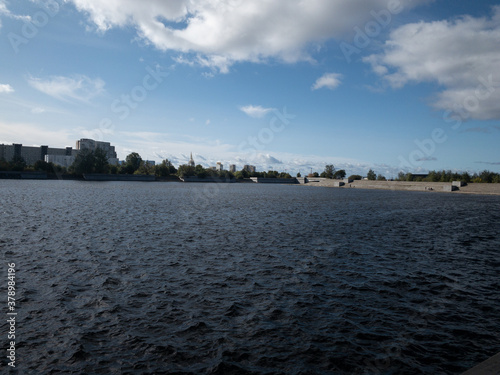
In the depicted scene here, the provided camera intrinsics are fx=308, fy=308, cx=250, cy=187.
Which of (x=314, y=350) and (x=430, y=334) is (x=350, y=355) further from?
(x=430, y=334)

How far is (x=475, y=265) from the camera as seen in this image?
20938mm

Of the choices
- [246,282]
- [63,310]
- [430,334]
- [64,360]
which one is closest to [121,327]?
→ [64,360]

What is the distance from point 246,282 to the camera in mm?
16156

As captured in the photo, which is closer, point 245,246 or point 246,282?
Result: point 246,282

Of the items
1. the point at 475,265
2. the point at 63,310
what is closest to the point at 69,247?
the point at 63,310

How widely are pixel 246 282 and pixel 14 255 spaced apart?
50.4 feet

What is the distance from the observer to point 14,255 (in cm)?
1977

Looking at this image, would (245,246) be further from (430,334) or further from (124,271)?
(430,334)

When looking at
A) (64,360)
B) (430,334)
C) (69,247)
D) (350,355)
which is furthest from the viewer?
(69,247)

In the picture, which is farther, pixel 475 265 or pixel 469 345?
pixel 475 265

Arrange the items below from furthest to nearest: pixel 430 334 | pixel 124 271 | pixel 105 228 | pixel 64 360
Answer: pixel 105 228
pixel 124 271
pixel 430 334
pixel 64 360

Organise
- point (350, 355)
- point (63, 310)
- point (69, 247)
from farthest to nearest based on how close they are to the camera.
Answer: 1. point (69, 247)
2. point (63, 310)
3. point (350, 355)

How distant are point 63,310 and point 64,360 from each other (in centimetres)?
381

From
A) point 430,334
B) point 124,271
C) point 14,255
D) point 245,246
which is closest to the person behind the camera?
point 430,334
